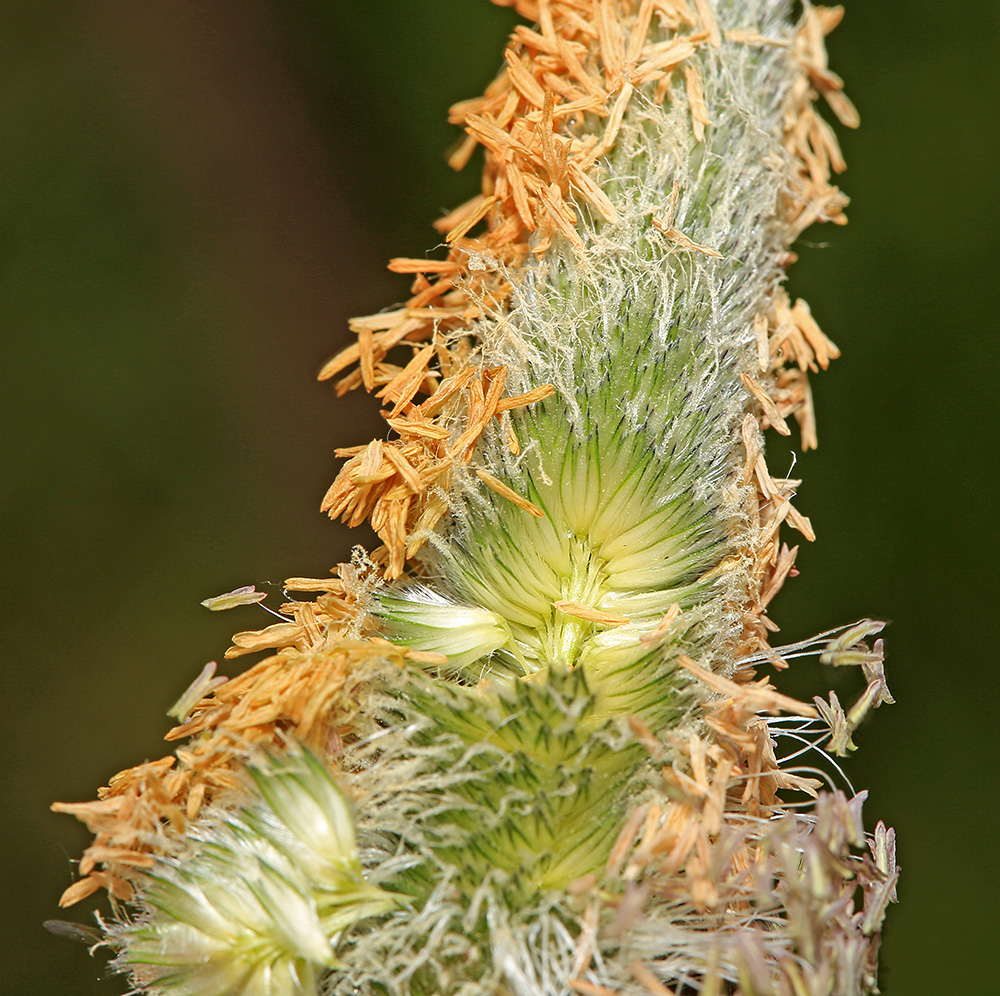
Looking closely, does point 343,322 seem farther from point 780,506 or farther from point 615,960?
point 615,960

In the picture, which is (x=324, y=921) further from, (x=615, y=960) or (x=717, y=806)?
(x=717, y=806)

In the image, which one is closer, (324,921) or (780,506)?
(324,921)

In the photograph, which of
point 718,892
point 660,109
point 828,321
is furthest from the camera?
point 828,321

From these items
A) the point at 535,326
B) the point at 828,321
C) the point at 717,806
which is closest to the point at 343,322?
the point at 828,321

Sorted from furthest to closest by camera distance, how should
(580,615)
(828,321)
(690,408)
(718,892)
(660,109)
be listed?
1. (828,321)
2. (660,109)
3. (690,408)
4. (580,615)
5. (718,892)

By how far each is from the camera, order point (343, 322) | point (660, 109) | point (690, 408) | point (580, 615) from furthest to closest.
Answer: point (343, 322) → point (660, 109) → point (690, 408) → point (580, 615)

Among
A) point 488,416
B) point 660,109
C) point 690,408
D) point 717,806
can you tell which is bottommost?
point 717,806

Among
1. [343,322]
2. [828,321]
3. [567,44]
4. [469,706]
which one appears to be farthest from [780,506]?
[343,322]

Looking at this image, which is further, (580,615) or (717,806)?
(580,615)

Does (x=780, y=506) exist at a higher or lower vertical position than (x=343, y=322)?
lower
